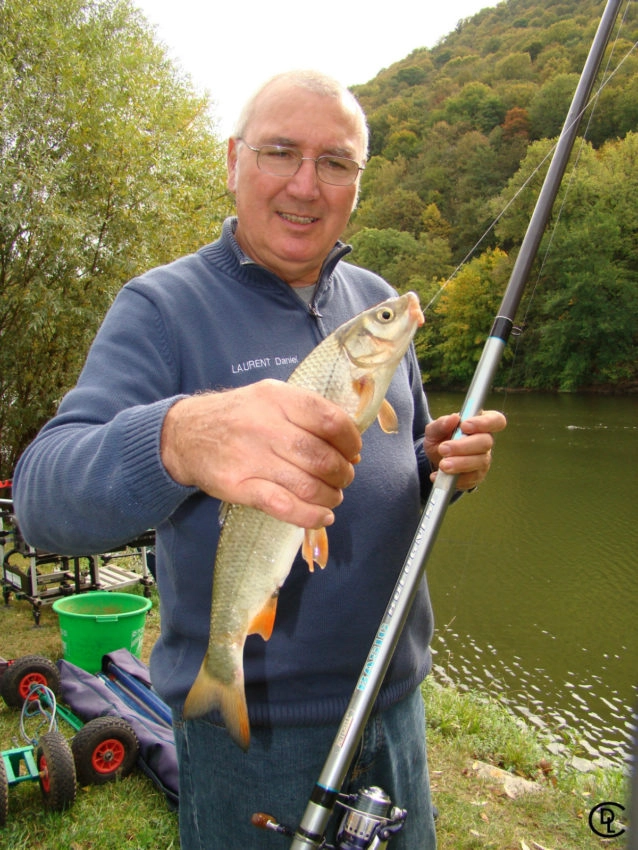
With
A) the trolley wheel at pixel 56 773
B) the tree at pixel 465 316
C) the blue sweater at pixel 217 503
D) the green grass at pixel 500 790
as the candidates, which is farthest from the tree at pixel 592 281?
the blue sweater at pixel 217 503

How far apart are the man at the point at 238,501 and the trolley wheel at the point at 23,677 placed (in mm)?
3087

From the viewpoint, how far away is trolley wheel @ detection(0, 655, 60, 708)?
464 cm

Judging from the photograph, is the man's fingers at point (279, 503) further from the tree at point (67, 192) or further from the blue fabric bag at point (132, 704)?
the tree at point (67, 192)

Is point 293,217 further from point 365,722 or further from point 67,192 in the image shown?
point 67,192

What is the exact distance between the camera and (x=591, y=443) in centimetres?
2591

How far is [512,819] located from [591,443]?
23494 mm

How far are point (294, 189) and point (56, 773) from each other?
326 cm

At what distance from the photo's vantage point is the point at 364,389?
4.99ft

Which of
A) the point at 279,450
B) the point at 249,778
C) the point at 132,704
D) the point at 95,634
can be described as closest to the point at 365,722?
the point at 249,778

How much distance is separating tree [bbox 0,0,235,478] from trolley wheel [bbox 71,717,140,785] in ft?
31.2

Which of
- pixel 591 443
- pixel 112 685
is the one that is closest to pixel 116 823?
pixel 112 685

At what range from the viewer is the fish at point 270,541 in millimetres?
1509

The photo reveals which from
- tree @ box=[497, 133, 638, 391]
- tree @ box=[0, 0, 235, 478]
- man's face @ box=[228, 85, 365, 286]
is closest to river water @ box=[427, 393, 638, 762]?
man's face @ box=[228, 85, 365, 286]

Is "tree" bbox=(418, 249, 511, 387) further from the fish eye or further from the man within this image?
the fish eye
